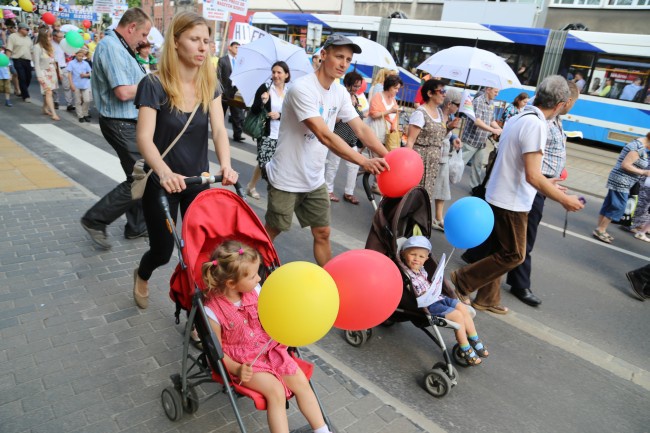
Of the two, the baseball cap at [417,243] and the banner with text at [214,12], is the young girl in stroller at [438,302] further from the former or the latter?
the banner with text at [214,12]

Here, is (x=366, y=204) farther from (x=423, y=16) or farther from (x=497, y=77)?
(x=423, y=16)

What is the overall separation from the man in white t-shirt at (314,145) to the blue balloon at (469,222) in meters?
0.82

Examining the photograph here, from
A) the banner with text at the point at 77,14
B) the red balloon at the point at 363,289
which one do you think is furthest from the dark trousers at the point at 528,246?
the banner with text at the point at 77,14

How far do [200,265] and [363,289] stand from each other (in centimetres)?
99

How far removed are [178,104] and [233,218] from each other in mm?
860

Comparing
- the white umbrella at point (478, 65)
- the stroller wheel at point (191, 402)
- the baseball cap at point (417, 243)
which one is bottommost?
the stroller wheel at point (191, 402)

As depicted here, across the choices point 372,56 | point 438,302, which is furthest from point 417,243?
point 372,56

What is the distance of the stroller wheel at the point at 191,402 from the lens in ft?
8.20

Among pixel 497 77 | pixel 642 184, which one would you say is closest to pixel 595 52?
pixel 497 77

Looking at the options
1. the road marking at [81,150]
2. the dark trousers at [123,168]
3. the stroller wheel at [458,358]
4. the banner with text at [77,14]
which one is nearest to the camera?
the stroller wheel at [458,358]

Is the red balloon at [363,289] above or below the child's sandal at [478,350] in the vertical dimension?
above

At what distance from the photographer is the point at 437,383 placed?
3.13m

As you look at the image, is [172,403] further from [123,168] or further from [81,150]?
[81,150]

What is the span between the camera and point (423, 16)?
2878 centimetres
